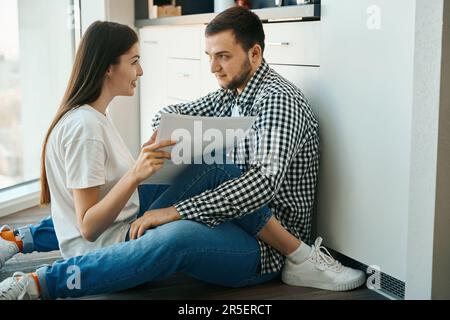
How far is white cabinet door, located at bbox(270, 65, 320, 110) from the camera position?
222 cm

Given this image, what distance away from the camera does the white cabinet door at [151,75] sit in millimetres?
3453

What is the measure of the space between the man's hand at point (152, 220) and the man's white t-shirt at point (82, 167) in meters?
0.09

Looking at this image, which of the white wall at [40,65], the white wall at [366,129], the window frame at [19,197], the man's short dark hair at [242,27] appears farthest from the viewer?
the white wall at [40,65]

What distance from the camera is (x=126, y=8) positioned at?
3.63 m

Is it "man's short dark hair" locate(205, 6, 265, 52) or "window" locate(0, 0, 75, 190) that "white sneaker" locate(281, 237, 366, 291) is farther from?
"window" locate(0, 0, 75, 190)

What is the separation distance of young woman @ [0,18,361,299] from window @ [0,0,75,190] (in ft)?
4.66

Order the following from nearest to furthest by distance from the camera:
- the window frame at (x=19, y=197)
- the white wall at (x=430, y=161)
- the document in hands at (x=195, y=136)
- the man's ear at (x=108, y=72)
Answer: the white wall at (x=430, y=161)
the document in hands at (x=195, y=136)
the man's ear at (x=108, y=72)
the window frame at (x=19, y=197)

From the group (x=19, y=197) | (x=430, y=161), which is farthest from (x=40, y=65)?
(x=430, y=161)

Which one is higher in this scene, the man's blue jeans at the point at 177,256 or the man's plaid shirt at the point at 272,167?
the man's plaid shirt at the point at 272,167

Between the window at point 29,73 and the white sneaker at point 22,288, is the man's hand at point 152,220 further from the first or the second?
the window at point 29,73

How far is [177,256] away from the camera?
73.6 inches

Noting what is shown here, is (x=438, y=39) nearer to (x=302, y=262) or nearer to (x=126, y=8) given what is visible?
(x=302, y=262)

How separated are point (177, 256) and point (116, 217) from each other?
0.67ft

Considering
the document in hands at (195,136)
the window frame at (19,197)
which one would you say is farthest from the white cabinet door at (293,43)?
the window frame at (19,197)
